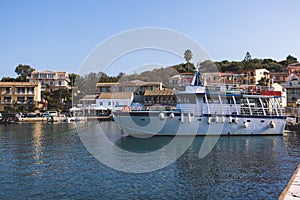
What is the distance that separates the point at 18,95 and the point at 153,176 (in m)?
73.8

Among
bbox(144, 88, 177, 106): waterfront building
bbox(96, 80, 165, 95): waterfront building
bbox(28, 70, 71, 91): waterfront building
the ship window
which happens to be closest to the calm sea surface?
the ship window

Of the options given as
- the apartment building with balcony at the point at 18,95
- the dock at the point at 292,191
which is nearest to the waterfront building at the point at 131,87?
the apartment building with balcony at the point at 18,95

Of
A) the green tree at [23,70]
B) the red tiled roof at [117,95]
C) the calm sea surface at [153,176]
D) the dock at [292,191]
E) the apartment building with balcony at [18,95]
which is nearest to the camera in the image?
the dock at [292,191]

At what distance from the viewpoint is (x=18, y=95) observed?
3250 inches

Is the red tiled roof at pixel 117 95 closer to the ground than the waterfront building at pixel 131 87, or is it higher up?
closer to the ground

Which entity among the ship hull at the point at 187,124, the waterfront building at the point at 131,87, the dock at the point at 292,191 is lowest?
the dock at the point at 292,191

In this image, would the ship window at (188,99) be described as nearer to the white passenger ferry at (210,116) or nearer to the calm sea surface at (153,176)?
A: the white passenger ferry at (210,116)

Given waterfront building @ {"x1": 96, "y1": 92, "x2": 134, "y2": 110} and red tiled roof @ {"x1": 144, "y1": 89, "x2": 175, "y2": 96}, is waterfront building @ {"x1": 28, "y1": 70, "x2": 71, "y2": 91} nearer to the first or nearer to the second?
waterfront building @ {"x1": 96, "y1": 92, "x2": 134, "y2": 110}

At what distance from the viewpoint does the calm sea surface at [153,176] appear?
1406cm

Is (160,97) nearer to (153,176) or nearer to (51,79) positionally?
(51,79)

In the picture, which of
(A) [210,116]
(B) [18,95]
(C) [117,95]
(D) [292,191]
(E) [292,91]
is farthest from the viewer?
(B) [18,95]

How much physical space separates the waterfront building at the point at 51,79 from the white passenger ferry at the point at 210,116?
70935 mm

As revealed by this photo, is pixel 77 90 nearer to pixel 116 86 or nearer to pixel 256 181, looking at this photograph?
pixel 116 86

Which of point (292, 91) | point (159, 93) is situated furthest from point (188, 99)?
point (292, 91)
